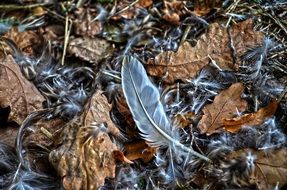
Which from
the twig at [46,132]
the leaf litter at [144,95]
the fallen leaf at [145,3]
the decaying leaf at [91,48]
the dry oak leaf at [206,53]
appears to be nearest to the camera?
the leaf litter at [144,95]

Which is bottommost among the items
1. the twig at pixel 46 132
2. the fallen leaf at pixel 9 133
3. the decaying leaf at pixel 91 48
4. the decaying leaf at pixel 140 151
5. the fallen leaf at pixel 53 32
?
the decaying leaf at pixel 140 151

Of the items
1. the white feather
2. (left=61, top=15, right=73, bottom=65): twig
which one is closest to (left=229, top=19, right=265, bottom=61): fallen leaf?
the white feather

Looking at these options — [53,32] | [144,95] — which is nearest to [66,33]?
[53,32]

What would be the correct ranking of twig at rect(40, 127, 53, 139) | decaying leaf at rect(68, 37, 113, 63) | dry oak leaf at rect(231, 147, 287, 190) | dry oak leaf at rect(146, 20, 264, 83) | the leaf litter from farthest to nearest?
decaying leaf at rect(68, 37, 113, 63) < dry oak leaf at rect(146, 20, 264, 83) < twig at rect(40, 127, 53, 139) < the leaf litter < dry oak leaf at rect(231, 147, 287, 190)

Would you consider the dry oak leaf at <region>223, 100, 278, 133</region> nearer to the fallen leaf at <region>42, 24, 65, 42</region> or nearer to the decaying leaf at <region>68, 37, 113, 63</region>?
the decaying leaf at <region>68, 37, 113, 63</region>

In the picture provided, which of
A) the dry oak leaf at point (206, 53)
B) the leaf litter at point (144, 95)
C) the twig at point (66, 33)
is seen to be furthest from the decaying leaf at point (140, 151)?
the twig at point (66, 33)

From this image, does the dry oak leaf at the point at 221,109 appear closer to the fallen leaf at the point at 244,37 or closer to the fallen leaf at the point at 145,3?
the fallen leaf at the point at 244,37

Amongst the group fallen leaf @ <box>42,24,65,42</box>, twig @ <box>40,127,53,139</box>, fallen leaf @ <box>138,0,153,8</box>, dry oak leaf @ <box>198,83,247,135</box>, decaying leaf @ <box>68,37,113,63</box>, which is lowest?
twig @ <box>40,127,53,139</box>
